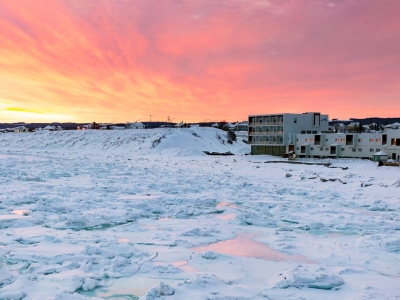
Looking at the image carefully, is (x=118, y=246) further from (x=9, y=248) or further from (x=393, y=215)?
(x=393, y=215)

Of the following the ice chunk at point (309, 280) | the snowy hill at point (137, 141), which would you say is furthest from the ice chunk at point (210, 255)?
the snowy hill at point (137, 141)

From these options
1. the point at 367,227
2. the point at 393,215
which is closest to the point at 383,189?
the point at 393,215

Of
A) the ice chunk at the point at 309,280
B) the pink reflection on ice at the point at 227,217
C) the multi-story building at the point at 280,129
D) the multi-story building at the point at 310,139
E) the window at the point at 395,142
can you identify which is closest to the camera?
the ice chunk at the point at 309,280

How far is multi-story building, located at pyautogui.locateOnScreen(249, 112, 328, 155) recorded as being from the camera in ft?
192

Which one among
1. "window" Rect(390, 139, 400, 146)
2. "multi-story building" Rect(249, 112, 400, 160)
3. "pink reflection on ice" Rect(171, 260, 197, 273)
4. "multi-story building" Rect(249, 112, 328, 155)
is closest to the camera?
"pink reflection on ice" Rect(171, 260, 197, 273)

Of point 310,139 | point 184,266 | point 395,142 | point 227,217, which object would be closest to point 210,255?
point 184,266

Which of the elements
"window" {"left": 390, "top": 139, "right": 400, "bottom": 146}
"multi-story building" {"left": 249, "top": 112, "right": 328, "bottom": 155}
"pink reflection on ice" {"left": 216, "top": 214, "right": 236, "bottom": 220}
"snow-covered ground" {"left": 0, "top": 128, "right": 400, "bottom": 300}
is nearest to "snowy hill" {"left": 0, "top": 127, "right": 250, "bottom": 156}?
"multi-story building" {"left": 249, "top": 112, "right": 328, "bottom": 155}

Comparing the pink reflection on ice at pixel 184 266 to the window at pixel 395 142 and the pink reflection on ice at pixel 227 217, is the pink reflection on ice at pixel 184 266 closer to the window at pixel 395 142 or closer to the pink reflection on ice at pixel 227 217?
the pink reflection on ice at pixel 227 217

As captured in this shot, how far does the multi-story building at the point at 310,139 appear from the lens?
48156mm

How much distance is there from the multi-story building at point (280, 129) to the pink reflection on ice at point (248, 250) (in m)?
49.2

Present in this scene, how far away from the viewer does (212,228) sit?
12.2 m

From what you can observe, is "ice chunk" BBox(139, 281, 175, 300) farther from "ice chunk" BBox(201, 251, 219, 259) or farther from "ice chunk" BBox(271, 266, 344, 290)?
"ice chunk" BBox(201, 251, 219, 259)

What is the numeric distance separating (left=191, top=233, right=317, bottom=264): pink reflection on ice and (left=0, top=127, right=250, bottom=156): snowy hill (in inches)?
2166

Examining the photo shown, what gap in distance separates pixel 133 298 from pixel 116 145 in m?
86.6
